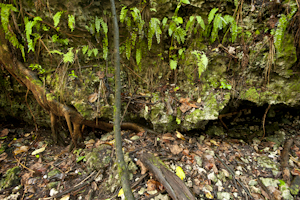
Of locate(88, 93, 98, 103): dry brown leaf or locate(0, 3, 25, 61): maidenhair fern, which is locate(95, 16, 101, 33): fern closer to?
locate(88, 93, 98, 103): dry brown leaf

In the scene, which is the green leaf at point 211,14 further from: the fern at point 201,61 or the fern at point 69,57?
the fern at point 69,57

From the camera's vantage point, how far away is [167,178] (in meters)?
2.44

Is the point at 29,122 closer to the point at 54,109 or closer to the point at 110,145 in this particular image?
the point at 54,109

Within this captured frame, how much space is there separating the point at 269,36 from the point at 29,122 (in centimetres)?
733

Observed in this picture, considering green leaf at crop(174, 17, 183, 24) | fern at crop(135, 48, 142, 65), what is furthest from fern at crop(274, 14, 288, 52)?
fern at crop(135, 48, 142, 65)

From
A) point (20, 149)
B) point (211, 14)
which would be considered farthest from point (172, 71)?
point (20, 149)

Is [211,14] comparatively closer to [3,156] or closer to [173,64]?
[173,64]

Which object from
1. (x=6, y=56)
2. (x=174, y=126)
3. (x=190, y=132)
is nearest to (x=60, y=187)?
(x=174, y=126)

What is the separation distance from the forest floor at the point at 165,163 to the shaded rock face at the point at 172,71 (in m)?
0.69

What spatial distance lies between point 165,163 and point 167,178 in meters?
0.48

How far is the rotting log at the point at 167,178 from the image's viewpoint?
2.21m

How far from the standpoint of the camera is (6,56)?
11.6 ft

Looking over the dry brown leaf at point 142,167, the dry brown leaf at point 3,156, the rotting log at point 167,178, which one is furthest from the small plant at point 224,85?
the dry brown leaf at point 3,156

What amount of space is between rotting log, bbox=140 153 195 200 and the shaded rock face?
107 centimetres
